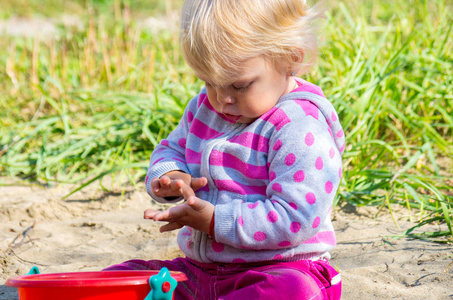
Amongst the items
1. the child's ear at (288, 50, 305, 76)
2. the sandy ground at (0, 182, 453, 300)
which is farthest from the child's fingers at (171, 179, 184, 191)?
the sandy ground at (0, 182, 453, 300)

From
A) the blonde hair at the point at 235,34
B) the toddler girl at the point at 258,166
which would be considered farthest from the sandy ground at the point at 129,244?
the blonde hair at the point at 235,34

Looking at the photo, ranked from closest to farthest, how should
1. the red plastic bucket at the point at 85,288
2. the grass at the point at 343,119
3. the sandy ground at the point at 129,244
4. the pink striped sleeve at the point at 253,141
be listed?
the red plastic bucket at the point at 85,288
the pink striped sleeve at the point at 253,141
the sandy ground at the point at 129,244
the grass at the point at 343,119

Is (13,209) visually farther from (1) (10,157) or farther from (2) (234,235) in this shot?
(2) (234,235)

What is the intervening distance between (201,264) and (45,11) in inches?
338

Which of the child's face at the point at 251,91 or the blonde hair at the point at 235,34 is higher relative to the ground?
the blonde hair at the point at 235,34

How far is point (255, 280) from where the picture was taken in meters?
1.51

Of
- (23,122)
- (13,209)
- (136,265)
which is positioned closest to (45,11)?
(23,122)

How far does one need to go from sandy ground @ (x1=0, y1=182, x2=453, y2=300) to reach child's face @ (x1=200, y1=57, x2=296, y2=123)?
2.25 feet

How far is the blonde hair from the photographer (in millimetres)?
1488

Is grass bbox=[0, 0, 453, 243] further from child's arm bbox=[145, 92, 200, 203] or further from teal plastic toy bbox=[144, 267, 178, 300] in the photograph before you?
teal plastic toy bbox=[144, 267, 178, 300]

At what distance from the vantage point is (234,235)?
1.50 metres

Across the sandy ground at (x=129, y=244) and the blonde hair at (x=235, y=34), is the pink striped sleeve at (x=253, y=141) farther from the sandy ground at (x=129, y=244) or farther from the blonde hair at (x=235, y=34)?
the sandy ground at (x=129, y=244)

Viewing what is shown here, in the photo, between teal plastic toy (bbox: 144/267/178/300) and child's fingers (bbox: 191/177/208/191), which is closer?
teal plastic toy (bbox: 144/267/178/300)

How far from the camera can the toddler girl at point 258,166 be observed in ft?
4.85
